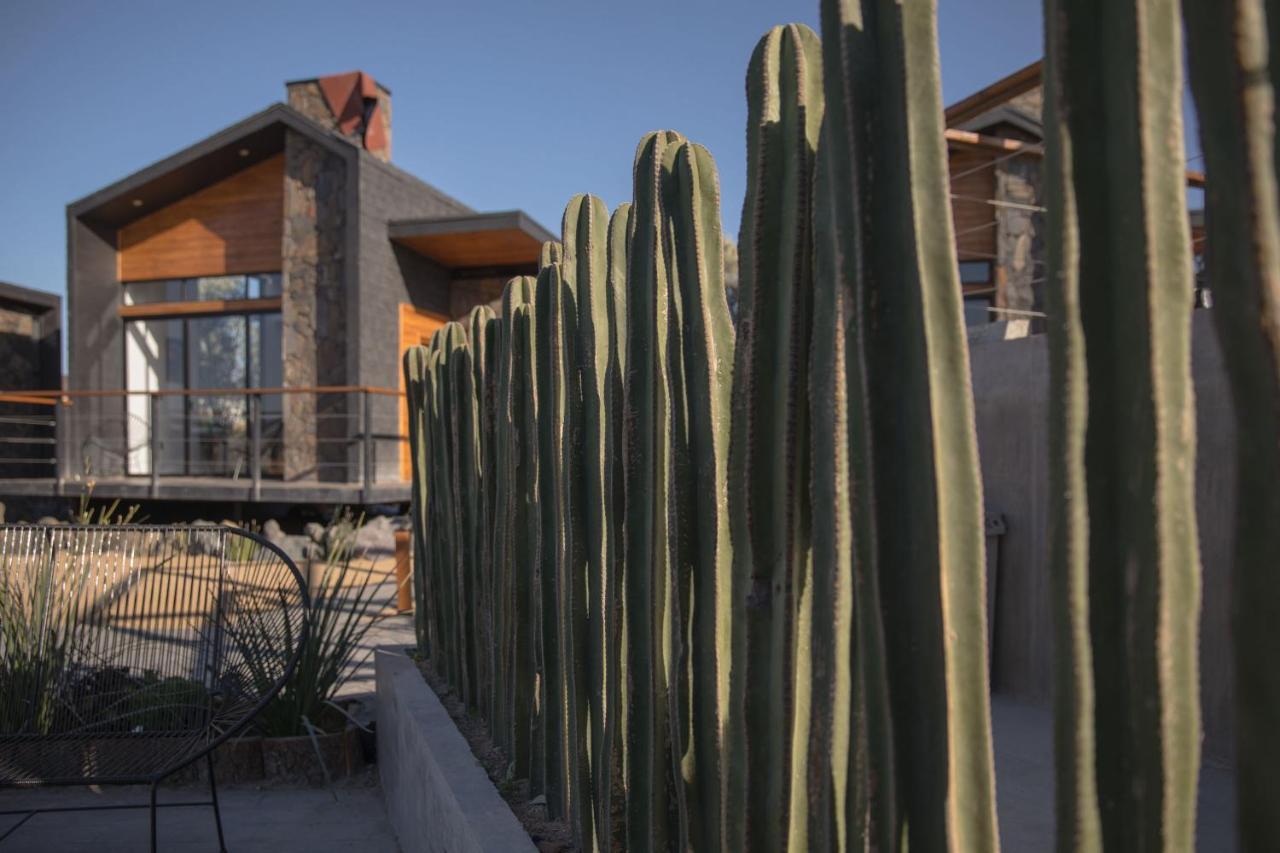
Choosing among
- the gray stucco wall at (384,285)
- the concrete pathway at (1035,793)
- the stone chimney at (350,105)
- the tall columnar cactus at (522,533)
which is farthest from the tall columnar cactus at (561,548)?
the stone chimney at (350,105)

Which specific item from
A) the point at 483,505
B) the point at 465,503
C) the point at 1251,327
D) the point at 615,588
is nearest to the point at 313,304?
the point at 465,503

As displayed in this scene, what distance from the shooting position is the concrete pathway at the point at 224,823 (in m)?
3.61

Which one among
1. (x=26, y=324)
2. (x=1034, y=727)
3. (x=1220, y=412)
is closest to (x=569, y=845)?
(x=1034, y=727)

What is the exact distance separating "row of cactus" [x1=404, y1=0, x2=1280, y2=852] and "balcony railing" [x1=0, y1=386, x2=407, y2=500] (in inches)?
427

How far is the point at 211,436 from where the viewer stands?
1511 cm

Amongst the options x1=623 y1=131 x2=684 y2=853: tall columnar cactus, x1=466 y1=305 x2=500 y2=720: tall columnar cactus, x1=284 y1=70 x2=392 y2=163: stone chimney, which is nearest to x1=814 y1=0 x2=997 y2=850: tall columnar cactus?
x1=623 y1=131 x2=684 y2=853: tall columnar cactus

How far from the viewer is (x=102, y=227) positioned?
1540 cm

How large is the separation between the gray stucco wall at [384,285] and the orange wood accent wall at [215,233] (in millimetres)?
1717

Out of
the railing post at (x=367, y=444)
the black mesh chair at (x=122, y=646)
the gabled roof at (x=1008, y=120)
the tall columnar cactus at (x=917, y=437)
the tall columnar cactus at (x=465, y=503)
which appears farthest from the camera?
the gabled roof at (x=1008, y=120)

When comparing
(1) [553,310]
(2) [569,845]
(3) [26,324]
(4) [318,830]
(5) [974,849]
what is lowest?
(4) [318,830]

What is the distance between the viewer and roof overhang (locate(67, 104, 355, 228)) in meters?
13.8

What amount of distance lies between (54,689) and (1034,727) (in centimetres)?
407

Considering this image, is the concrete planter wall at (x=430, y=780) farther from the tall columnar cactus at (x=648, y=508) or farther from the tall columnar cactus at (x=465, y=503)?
the tall columnar cactus at (x=648, y=508)

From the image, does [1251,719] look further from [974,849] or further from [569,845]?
[569,845]
